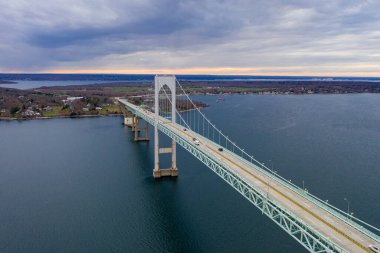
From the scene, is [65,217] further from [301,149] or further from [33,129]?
[33,129]

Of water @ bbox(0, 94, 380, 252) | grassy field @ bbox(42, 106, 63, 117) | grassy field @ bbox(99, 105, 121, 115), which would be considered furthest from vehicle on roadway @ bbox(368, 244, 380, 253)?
grassy field @ bbox(42, 106, 63, 117)

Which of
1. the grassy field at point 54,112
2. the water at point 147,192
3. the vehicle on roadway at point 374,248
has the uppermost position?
the vehicle on roadway at point 374,248

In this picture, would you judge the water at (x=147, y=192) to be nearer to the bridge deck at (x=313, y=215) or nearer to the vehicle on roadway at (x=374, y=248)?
the bridge deck at (x=313, y=215)

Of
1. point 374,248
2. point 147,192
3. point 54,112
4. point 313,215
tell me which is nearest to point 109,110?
point 54,112

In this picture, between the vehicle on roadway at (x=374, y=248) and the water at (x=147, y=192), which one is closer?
the vehicle on roadway at (x=374, y=248)

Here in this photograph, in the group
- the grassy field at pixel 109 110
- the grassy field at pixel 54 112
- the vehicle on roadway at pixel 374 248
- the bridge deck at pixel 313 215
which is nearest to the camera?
the vehicle on roadway at pixel 374 248

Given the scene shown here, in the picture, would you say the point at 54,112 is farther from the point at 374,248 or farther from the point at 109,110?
the point at 374,248

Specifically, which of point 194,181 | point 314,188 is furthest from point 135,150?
point 314,188

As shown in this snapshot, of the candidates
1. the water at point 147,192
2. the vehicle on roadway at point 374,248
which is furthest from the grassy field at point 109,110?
the vehicle on roadway at point 374,248

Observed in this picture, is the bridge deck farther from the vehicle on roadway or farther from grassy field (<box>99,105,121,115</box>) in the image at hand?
grassy field (<box>99,105,121,115</box>)
